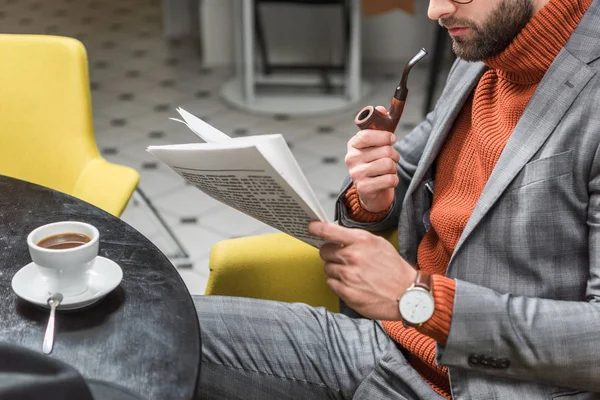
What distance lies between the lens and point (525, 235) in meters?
1.39

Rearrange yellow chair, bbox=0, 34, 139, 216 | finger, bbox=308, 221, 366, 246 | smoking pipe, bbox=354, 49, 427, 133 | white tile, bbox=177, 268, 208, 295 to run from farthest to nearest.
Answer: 1. white tile, bbox=177, 268, 208, 295
2. yellow chair, bbox=0, 34, 139, 216
3. smoking pipe, bbox=354, 49, 427, 133
4. finger, bbox=308, 221, 366, 246

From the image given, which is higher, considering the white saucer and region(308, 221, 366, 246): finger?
region(308, 221, 366, 246): finger

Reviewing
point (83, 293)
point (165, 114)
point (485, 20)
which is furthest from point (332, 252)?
point (165, 114)

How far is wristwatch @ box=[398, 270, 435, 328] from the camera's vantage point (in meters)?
1.28

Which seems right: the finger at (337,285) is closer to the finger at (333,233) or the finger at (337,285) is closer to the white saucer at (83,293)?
the finger at (333,233)

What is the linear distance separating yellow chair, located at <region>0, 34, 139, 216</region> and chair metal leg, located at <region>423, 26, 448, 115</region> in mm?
2441

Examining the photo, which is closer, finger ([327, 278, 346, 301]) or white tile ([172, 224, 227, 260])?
finger ([327, 278, 346, 301])

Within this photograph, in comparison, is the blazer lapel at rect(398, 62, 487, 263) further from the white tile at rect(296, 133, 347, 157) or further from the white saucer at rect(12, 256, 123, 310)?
the white tile at rect(296, 133, 347, 157)

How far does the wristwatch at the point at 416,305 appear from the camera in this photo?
4.19 ft

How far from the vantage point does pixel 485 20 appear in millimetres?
1425

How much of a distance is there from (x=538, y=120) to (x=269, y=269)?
0.66m

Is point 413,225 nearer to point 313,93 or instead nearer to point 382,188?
point 382,188

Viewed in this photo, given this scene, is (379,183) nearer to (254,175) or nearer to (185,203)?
(254,175)

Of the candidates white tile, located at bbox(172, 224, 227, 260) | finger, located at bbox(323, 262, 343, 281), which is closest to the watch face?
finger, located at bbox(323, 262, 343, 281)
